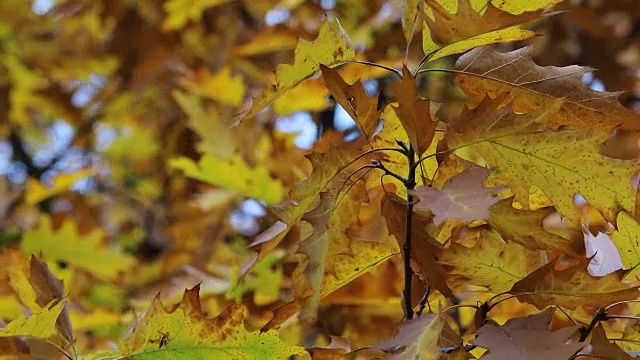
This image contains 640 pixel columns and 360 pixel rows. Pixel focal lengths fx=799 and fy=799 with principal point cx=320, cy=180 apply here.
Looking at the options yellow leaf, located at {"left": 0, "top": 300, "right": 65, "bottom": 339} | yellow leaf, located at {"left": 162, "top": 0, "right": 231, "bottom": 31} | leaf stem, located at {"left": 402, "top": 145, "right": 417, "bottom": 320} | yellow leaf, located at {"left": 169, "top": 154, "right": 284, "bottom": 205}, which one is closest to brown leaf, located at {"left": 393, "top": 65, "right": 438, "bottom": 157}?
leaf stem, located at {"left": 402, "top": 145, "right": 417, "bottom": 320}

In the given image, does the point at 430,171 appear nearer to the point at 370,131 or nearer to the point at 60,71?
the point at 370,131

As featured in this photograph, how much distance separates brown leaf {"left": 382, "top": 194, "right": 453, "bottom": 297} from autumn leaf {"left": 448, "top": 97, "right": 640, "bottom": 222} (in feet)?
0.18

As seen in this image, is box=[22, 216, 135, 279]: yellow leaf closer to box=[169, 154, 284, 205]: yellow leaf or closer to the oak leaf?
box=[169, 154, 284, 205]: yellow leaf

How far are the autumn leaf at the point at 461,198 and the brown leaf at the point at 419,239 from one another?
0.04 meters

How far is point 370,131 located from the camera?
0.56 m

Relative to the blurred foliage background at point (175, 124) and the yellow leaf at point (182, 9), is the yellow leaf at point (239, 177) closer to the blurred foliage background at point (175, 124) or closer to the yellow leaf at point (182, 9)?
the blurred foliage background at point (175, 124)

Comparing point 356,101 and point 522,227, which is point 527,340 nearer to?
point 522,227

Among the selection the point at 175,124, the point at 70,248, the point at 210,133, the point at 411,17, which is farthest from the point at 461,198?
the point at 175,124

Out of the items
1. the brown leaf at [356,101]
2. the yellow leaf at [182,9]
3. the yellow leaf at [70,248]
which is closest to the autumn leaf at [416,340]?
the brown leaf at [356,101]

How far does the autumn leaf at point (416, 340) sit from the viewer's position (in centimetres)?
50

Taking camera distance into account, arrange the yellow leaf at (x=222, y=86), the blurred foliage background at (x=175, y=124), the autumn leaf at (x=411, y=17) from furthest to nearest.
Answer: the yellow leaf at (x=222, y=86), the blurred foliage background at (x=175, y=124), the autumn leaf at (x=411, y=17)

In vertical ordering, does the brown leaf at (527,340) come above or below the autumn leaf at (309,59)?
below

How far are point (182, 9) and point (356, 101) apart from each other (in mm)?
1333

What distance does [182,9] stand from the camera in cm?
180
